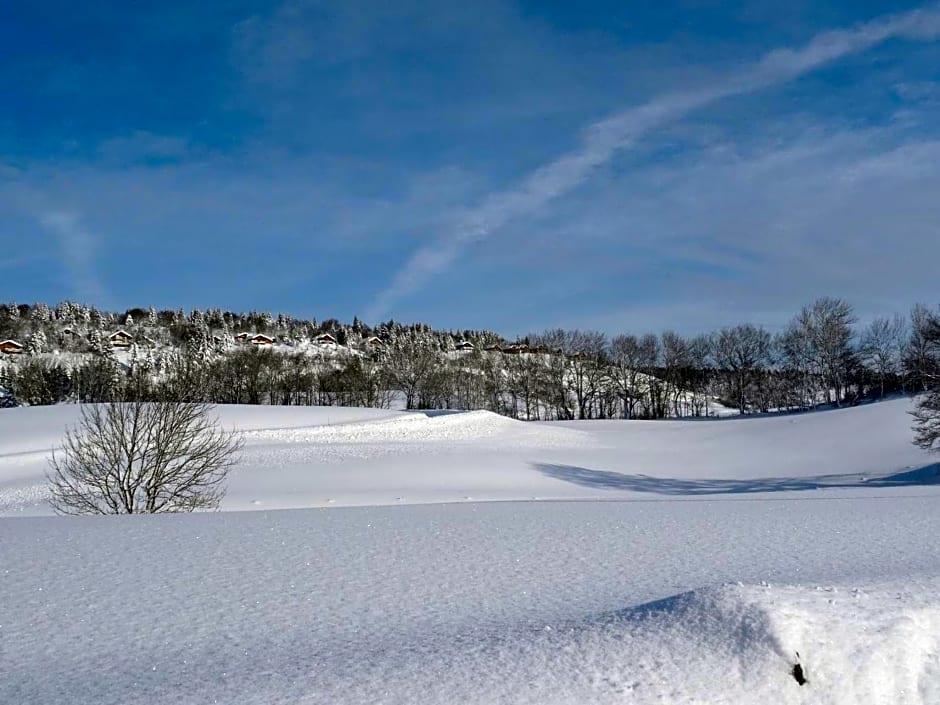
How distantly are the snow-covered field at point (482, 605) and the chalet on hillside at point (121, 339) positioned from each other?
119958 mm

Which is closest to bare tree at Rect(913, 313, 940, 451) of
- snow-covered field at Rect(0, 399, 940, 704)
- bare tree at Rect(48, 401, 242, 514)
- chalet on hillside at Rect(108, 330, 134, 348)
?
snow-covered field at Rect(0, 399, 940, 704)

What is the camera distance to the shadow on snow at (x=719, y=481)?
2488cm

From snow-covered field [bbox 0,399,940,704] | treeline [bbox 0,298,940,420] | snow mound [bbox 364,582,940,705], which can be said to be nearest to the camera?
snow mound [bbox 364,582,940,705]

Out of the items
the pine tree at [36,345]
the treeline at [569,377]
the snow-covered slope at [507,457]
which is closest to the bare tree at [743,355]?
the treeline at [569,377]

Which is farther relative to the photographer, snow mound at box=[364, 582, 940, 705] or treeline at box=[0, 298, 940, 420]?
treeline at box=[0, 298, 940, 420]

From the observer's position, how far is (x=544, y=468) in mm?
29828

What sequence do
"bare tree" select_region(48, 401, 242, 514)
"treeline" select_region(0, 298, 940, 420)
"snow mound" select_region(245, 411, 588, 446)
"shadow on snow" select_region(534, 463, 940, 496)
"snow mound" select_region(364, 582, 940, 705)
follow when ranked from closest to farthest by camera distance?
"snow mound" select_region(364, 582, 940, 705), "bare tree" select_region(48, 401, 242, 514), "shadow on snow" select_region(534, 463, 940, 496), "snow mound" select_region(245, 411, 588, 446), "treeline" select_region(0, 298, 940, 420)

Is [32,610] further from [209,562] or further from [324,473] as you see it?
[324,473]

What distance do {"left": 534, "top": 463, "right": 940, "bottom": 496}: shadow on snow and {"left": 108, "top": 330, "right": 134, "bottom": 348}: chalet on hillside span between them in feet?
353

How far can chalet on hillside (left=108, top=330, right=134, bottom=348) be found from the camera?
11494 centimetres

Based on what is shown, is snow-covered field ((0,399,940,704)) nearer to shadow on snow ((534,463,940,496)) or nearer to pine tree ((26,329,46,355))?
shadow on snow ((534,463,940,496))

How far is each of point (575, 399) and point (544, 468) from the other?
48765mm

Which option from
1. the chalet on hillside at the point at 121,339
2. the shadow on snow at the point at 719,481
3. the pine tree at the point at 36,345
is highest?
the chalet on hillside at the point at 121,339

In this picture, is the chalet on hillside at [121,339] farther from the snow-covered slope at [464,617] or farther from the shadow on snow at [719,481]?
the snow-covered slope at [464,617]
